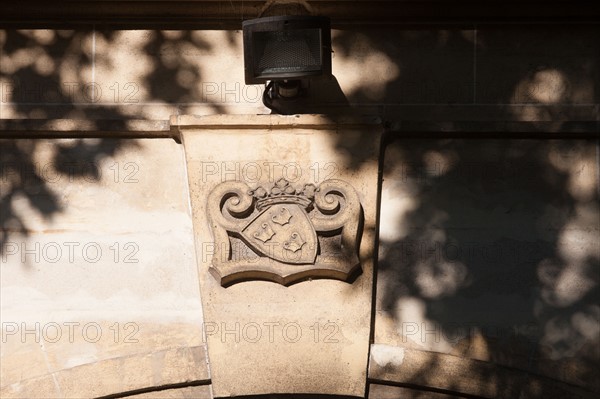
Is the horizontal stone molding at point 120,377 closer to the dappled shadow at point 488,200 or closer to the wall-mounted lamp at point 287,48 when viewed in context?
the dappled shadow at point 488,200

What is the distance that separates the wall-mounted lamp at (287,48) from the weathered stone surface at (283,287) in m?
0.25

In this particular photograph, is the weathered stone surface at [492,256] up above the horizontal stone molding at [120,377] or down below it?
above

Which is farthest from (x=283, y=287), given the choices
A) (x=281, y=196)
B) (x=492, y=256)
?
(x=492, y=256)

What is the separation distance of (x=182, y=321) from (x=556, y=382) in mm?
1715

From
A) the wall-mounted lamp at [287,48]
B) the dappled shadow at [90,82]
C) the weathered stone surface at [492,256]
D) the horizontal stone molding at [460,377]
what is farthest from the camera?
the dappled shadow at [90,82]

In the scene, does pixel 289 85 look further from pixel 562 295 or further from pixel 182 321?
pixel 562 295

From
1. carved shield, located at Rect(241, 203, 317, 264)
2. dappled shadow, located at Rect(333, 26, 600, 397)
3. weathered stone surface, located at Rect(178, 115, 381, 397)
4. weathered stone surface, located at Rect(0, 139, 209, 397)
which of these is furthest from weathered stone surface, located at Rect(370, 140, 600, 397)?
weathered stone surface, located at Rect(0, 139, 209, 397)

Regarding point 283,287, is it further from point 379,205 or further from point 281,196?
point 379,205

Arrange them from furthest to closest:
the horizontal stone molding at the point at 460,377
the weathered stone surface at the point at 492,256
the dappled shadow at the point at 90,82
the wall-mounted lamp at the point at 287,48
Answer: the dappled shadow at the point at 90,82 < the weathered stone surface at the point at 492,256 < the horizontal stone molding at the point at 460,377 < the wall-mounted lamp at the point at 287,48

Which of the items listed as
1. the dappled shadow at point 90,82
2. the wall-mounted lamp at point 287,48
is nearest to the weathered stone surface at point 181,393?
the dappled shadow at point 90,82

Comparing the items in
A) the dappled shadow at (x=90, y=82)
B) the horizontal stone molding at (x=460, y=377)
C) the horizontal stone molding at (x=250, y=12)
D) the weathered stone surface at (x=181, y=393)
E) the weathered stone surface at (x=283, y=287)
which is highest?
the horizontal stone molding at (x=250, y=12)

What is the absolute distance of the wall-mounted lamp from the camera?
4.21 m

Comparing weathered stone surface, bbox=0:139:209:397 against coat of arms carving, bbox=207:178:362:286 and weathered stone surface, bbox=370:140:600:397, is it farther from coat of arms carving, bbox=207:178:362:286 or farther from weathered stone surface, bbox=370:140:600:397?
weathered stone surface, bbox=370:140:600:397

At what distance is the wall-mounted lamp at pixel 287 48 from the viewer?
4.21m
